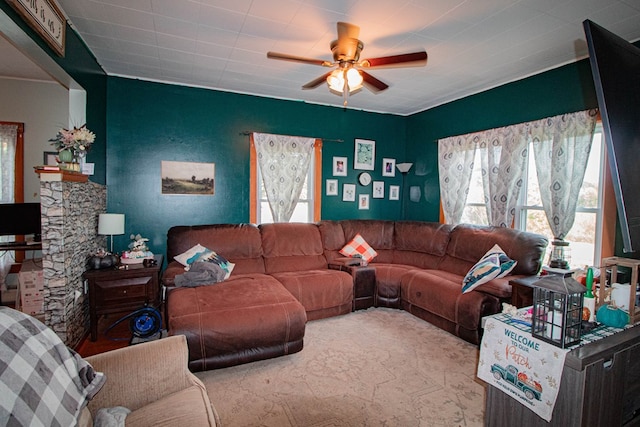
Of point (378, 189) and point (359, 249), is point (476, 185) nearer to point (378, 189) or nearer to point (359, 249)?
point (378, 189)

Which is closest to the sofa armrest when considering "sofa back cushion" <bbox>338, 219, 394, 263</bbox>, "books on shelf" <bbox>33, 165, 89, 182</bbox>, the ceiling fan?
"books on shelf" <bbox>33, 165, 89, 182</bbox>

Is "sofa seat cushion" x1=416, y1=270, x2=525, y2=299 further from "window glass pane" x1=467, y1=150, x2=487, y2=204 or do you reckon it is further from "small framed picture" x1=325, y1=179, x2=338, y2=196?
"small framed picture" x1=325, y1=179, x2=338, y2=196

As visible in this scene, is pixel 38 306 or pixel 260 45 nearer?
pixel 260 45

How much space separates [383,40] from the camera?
2740 millimetres

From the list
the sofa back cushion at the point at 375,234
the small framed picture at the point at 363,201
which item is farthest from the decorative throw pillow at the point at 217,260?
the small framed picture at the point at 363,201

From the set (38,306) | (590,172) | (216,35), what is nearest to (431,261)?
(590,172)

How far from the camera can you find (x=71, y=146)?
262 cm

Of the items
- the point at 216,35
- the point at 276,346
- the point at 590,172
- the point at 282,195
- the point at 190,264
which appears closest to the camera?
the point at 276,346

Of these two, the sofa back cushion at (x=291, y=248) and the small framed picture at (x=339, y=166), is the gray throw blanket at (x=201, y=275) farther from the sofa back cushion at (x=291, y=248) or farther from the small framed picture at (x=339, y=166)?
the small framed picture at (x=339, y=166)

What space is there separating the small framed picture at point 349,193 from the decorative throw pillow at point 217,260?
2151mm

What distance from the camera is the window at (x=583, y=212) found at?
3.01 m

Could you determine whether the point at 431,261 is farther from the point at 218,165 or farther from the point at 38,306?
the point at 38,306

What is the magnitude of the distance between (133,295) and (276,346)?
159cm

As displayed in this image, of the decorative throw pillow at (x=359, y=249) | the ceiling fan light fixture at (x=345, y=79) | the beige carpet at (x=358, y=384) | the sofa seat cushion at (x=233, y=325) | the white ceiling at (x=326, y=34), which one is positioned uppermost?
the white ceiling at (x=326, y=34)
